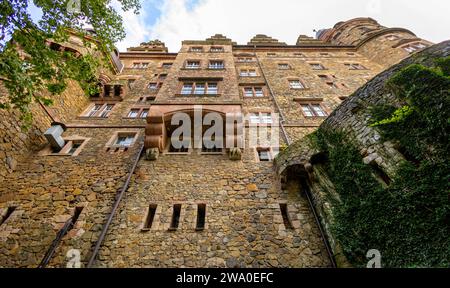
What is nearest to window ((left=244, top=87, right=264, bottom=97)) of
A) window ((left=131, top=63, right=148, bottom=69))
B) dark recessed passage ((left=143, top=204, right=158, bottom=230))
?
dark recessed passage ((left=143, top=204, right=158, bottom=230))

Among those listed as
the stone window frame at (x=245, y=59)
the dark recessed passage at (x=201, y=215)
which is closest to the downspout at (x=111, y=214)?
the dark recessed passage at (x=201, y=215)

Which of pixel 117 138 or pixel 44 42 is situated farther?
pixel 117 138

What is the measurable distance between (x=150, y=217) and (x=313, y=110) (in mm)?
10825

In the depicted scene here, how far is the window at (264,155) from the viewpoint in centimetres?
962

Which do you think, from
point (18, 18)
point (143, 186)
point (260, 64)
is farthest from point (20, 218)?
point (260, 64)

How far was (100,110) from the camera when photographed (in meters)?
13.4

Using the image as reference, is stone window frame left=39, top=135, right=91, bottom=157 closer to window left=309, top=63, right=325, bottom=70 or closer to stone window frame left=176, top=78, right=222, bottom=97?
stone window frame left=176, top=78, right=222, bottom=97

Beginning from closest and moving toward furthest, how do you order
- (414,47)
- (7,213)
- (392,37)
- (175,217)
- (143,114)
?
(7,213), (175,217), (143,114), (414,47), (392,37)

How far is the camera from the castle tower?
19.0m

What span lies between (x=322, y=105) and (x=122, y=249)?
1282 centimetres

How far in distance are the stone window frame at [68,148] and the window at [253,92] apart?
32.5 ft

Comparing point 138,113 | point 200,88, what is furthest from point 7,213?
point 200,88

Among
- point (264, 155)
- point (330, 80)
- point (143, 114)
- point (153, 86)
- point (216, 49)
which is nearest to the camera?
point (264, 155)

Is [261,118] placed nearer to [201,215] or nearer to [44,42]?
[201,215]
